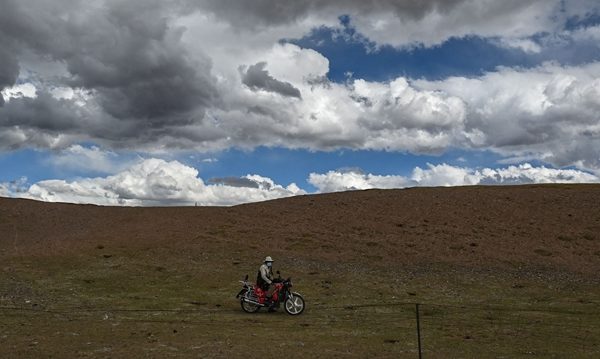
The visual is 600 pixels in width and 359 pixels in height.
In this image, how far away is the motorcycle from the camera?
70.3ft

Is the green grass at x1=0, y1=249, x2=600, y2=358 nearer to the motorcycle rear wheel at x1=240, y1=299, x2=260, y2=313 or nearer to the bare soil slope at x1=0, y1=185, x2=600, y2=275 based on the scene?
the motorcycle rear wheel at x1=240, y1=299, x2=260, y2=313

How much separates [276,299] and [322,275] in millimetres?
8964

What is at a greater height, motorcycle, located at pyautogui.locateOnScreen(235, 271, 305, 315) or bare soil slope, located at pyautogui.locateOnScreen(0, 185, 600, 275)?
bare soil slope, located at pyautogui.locateOnScreen(0, 185, 600, 275)

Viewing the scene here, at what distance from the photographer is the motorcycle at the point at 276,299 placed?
2142cm

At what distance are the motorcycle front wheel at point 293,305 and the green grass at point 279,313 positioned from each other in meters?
0.33

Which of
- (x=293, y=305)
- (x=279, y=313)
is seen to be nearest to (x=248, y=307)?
(x=279, y=313)

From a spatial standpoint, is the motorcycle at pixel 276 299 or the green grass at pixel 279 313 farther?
the motorcycle at pixel 276 299

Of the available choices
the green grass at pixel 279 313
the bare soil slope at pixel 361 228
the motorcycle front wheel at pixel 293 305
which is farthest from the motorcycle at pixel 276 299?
the bare soil slope at pixel 361 228

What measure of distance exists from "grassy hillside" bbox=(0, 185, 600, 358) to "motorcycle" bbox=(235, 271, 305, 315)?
53 centimetres

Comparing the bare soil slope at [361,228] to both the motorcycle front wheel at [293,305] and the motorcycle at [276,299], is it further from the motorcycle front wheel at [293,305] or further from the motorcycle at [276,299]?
the motorcycle front wheel at [293,305]

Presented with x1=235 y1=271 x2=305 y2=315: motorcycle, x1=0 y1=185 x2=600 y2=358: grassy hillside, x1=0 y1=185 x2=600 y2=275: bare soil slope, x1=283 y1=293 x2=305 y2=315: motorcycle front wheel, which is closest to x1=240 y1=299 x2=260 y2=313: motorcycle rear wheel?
x1=235 y1=271 x2=305 y2=315: motorcycle

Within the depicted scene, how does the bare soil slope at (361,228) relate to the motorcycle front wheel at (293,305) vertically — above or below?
above

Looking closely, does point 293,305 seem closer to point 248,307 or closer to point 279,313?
point 279,313

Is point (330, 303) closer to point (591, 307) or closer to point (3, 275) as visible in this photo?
point (591, 307)
